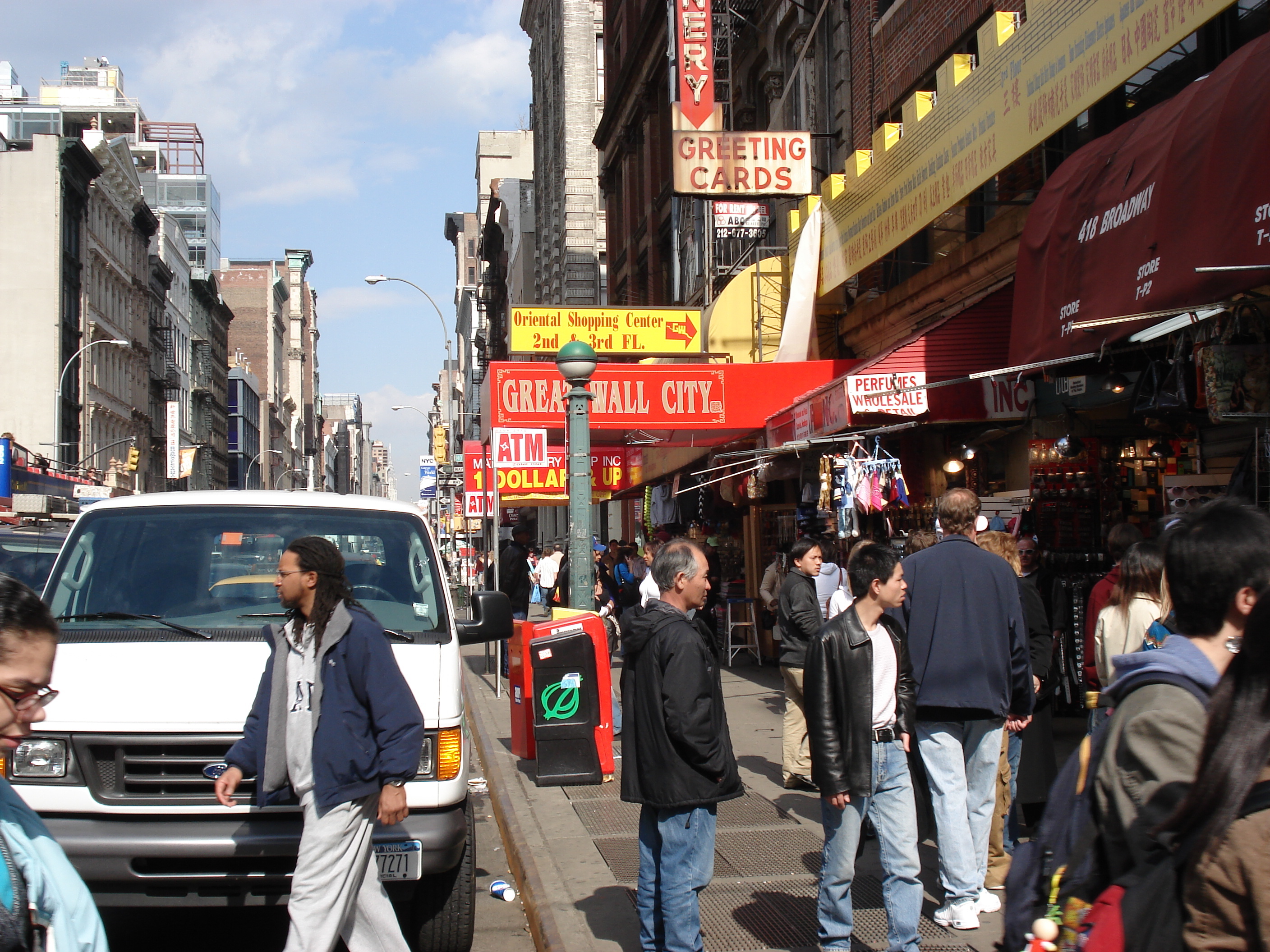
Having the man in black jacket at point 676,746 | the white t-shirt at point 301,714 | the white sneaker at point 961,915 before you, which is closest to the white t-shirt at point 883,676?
A: the man in black jacket at point 676,746

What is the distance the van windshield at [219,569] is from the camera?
5762mm

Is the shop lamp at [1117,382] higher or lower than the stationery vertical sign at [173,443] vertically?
lower

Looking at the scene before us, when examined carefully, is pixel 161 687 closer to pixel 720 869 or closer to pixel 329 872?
pixel 329 872

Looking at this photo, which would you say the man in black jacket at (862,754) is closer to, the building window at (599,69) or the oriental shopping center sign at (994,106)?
the oriental shopping center sign at (994,106)

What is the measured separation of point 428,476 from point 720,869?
39.5 metres

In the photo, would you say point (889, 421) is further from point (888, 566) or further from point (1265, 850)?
point (1265, 850)

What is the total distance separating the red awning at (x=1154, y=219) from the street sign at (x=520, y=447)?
7.74 meters

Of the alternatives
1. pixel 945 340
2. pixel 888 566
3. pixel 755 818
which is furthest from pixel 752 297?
pixel 888 566

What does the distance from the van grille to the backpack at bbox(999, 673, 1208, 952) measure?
11.7ft

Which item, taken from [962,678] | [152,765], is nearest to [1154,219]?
[962,678]

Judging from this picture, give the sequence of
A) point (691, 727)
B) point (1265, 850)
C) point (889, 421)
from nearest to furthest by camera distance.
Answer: point (1265, 850), point (691, 727), point (889, 421)

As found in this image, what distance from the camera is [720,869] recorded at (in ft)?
21.8

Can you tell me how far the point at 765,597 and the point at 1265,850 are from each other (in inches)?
475

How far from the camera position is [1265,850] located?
6.16 feet
